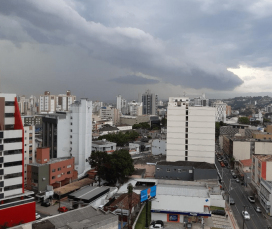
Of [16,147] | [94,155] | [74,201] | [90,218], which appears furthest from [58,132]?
[90,218]

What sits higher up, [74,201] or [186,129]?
[186,129]

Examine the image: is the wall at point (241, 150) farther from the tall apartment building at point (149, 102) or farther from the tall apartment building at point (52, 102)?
the tall apartment building at point (149, 102)

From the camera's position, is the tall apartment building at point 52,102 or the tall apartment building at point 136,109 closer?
the tall apartment building at point 52,102

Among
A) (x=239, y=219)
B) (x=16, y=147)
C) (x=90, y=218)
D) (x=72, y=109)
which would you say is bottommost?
(x=239, y=219)

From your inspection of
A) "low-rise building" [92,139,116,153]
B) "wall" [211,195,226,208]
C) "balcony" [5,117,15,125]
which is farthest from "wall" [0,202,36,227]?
"low-rise building" [92,139,116,153]

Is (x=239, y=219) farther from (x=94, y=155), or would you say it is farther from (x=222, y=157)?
(x=222, y=157)

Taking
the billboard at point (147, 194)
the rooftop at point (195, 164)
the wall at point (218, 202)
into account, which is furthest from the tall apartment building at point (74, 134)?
the wall at point (218, 202)
